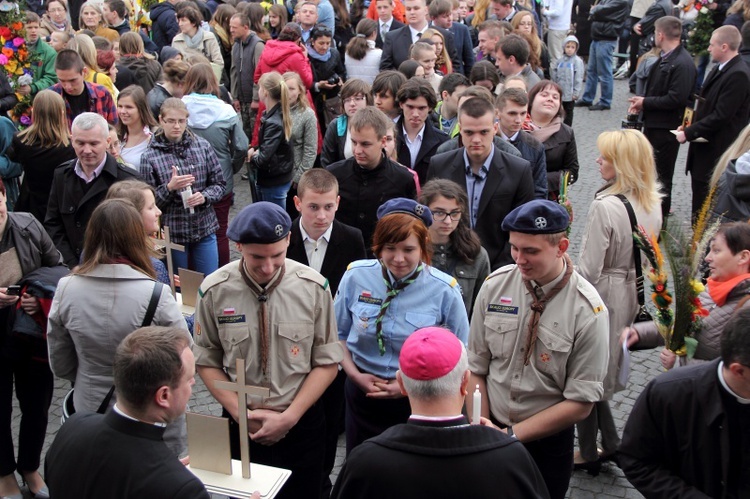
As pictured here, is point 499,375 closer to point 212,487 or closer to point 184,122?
point 212,487

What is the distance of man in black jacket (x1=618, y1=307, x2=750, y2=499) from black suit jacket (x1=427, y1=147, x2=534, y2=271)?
2.56 metres

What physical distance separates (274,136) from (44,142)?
2.24m

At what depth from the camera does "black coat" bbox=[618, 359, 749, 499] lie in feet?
9.55

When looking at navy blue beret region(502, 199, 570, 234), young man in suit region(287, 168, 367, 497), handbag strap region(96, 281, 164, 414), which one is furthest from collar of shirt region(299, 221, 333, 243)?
navy blue beret region(502, 199, 570, 234)

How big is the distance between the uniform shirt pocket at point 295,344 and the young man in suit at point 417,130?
320cm

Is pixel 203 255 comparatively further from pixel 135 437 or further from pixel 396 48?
pixel 396 48

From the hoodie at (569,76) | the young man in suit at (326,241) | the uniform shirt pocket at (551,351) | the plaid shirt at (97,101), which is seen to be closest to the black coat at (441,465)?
the uniform shirt pocket at (551,351)

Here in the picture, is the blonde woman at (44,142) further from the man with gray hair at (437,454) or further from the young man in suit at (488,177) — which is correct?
the man with gray hair at (437,454)

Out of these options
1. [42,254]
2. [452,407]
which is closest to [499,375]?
[452,407]

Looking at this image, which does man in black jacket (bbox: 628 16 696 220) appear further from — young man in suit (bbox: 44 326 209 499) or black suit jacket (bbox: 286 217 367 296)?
young man in suit (bbox: 44 326 209 499)

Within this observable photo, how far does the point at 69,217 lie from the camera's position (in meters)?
5.84

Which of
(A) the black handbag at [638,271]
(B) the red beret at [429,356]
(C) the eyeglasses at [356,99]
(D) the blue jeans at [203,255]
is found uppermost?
(C) the eyeglasses at [356,99]

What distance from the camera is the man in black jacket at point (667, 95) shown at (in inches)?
369

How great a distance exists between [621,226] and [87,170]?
3810 mm
